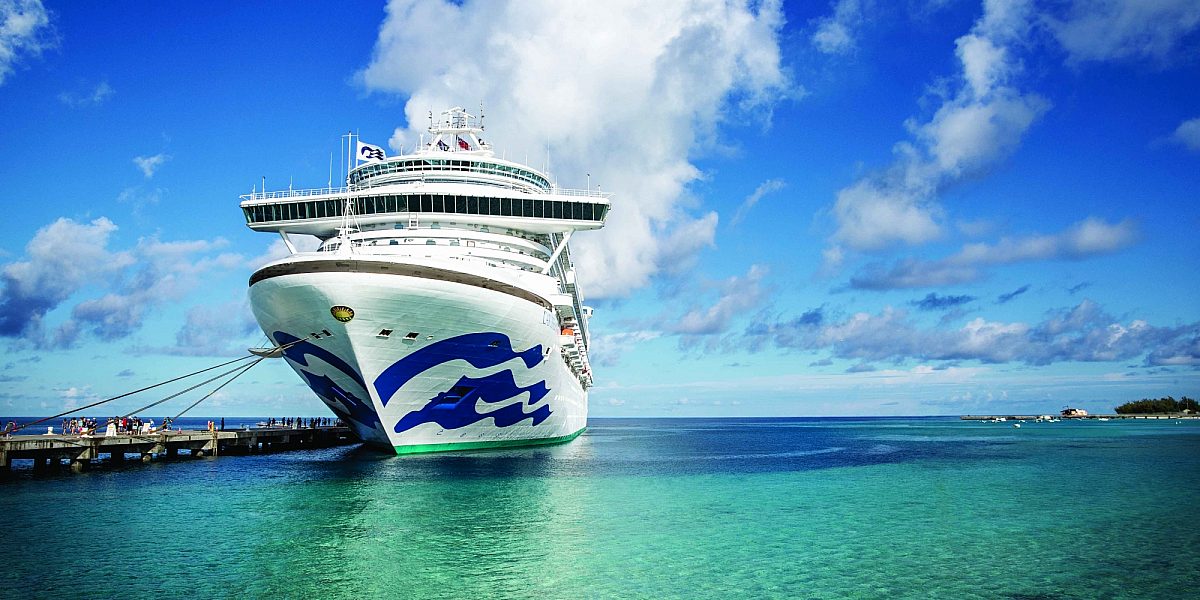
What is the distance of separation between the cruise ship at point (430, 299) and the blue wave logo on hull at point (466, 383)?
0.17ft

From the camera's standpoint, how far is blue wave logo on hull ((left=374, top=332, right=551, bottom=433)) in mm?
25547

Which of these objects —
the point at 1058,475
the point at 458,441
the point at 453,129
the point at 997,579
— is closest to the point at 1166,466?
the point at 1058,475

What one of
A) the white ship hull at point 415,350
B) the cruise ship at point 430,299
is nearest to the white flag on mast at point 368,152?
the cruise ship at point 430,299

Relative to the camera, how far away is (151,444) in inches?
1385

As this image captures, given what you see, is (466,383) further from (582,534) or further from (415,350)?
(582,534)

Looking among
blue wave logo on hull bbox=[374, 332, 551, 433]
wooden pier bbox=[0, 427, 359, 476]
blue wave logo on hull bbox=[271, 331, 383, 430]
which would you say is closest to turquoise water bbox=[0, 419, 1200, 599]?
wooden pier bbox=[0, 427, 359, 476]

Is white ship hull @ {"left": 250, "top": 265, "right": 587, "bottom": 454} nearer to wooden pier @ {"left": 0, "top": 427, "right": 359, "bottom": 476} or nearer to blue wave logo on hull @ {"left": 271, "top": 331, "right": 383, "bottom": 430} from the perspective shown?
blue wave logo on hull @ {"left": 271, "top": 331, "right": 383, "bottom": 430}

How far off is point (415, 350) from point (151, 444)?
1850cm

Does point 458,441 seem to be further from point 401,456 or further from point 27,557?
point 27,557

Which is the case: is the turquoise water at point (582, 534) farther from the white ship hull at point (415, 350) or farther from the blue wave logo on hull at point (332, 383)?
the blue wave logo on hull at point (332, 383)

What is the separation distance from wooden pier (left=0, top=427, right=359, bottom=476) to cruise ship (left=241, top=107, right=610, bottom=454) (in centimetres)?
919

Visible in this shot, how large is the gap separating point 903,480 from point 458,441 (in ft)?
57.5

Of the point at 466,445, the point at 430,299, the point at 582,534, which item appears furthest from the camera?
the point at 466,445

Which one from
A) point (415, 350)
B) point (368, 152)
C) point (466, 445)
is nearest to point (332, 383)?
point (415, 350)
